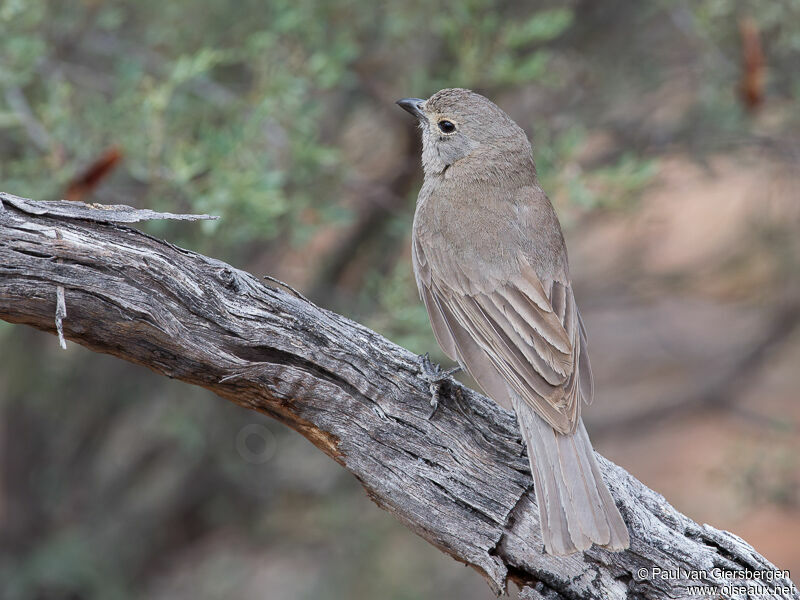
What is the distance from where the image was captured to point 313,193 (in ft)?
18.8

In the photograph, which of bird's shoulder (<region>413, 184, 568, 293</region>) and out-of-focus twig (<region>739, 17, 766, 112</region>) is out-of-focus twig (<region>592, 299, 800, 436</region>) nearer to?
out-of-focus twig (<region>739, 17, 766, 112</region>)

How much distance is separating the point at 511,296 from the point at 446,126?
3.84 feet

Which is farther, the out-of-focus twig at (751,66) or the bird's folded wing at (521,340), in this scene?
the out-of-focus twig at (751,66)

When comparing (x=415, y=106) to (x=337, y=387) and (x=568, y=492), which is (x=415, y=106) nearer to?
(x=337, y=387)

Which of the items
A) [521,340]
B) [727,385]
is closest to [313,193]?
[521,340]

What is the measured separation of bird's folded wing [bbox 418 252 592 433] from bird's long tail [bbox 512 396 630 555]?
7 cm

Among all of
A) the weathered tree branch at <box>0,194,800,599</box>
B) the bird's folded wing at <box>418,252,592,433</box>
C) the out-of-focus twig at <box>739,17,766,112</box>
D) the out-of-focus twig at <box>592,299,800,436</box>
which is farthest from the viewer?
the out-of-focus twig at <box>592,299,800,436</box>

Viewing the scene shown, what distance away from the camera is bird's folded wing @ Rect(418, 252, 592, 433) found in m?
3.73

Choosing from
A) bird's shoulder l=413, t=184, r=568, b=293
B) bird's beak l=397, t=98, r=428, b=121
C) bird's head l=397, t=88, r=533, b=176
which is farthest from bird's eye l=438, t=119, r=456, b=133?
bird's shoulder l=413, t=184, r=568, b=293

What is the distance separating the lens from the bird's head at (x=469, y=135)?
4809 mm

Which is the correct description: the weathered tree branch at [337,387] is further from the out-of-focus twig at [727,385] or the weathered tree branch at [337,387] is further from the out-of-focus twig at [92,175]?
the out-of-focus twig at [727,385]

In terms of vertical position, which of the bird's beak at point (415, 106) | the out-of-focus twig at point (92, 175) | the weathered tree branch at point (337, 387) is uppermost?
the bird's beak at point (415, 106)

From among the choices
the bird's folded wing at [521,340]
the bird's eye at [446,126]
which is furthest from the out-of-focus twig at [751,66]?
the bird's folded wing at [521,340]

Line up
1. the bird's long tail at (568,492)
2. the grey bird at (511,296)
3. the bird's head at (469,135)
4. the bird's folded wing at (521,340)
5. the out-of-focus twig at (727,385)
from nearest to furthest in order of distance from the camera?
1. the bird's long tail at (568,492)
2. the grey bird at (511,296)
3. the bird's folded wing at (521,340)
4. the bird's head at (469,135)
5. the out-of-focus twig at (727,385)
